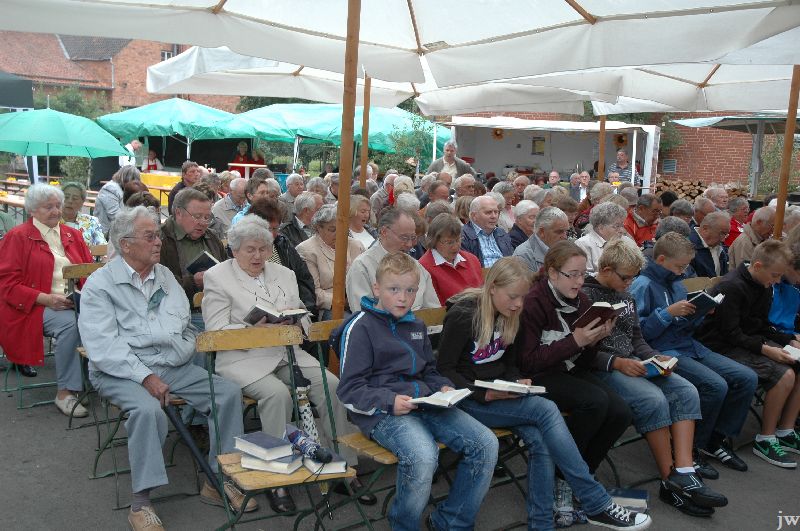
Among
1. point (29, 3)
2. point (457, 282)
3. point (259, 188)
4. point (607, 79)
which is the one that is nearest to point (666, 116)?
point (607, 79)

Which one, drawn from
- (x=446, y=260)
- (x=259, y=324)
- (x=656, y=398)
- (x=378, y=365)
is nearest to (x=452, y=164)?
(x=446, y=260)

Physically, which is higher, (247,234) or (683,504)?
(247,234)

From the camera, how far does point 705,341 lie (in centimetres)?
554

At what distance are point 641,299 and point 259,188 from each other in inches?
172

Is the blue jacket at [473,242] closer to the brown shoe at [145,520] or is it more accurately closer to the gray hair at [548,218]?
the gray hair at [548,218]

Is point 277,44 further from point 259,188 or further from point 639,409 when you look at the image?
point 639,409

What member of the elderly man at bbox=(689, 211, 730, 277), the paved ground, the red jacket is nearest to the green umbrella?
the red jacket

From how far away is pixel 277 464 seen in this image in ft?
11.1

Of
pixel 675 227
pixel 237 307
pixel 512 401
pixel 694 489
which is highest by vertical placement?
pixel 675 227

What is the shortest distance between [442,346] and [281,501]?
1218 mm

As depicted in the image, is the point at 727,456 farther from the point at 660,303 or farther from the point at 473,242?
the point at 473,242

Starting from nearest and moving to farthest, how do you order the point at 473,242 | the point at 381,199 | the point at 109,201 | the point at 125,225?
1. the point at 125,225
2. the point at 473,242
3. the point at 381,199
4. the point at 109,201

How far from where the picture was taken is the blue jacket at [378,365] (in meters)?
3.73

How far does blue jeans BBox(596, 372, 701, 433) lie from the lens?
4.60 metres
